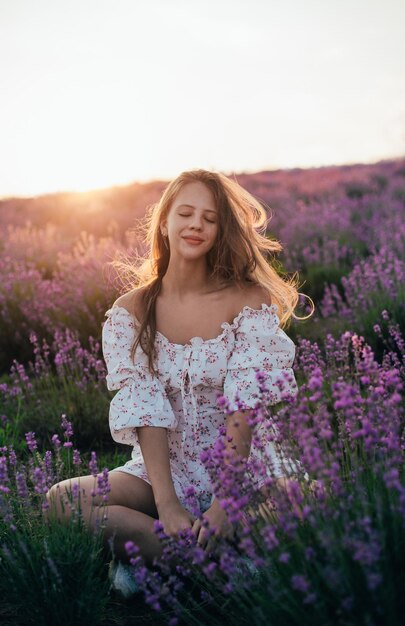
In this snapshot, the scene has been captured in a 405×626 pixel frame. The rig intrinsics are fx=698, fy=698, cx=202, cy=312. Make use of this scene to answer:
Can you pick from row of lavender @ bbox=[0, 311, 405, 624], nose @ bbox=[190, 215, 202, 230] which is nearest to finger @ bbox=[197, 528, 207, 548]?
row of lavender @ bbox=[0, 311, 405, 624]

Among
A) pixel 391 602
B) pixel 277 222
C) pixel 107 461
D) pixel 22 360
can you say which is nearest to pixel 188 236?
pixel 107 461

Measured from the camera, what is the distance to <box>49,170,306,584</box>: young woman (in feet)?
9.32

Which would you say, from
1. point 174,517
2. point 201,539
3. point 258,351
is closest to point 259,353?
point 258,351

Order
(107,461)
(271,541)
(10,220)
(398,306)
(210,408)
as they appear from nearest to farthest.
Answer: (271,541), (210,408), (107,461), (398,306), (10,220)

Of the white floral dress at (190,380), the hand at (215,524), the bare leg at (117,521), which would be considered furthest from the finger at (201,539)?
the white floral dress at (190,380)

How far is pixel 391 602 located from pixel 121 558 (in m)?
1.41

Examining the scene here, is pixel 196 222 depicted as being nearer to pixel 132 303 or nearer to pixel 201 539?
pixel 132 303

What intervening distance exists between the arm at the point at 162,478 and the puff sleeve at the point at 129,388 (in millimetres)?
49

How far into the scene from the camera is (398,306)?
471 cm

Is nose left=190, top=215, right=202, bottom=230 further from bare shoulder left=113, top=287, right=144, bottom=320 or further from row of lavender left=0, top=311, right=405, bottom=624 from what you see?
row of lavender left=0, top=311, right=405, bottom=624

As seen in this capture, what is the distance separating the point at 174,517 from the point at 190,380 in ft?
2.01

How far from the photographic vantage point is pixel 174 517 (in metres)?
2.60

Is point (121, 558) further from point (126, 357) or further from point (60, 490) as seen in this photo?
point (126, 357)

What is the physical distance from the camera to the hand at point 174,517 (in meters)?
2.55
